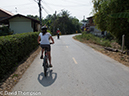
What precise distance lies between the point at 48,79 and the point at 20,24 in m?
24.0

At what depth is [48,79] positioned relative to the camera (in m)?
5.29

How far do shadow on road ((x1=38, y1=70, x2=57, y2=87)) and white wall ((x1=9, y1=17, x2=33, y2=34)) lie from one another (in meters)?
22.9

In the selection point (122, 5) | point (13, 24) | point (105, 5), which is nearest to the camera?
point (122, 5)

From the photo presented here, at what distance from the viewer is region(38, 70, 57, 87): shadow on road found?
4895mm

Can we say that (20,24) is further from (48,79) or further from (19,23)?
(48,79)

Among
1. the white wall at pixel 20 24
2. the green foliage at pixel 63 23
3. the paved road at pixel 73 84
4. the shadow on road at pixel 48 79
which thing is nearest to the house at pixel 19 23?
the white wall at pixel 20 24

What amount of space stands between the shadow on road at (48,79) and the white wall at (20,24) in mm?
22901

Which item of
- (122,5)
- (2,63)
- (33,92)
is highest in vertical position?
(122,5)

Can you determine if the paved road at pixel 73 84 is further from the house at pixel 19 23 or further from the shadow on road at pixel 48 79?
the house at pixel 19 23

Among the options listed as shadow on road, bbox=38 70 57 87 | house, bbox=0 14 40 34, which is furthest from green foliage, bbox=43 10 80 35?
shadow on road, bbox=38 70 57 87

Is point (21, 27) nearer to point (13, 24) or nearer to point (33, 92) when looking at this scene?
point (13, 24)

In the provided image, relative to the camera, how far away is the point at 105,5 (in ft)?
52.1

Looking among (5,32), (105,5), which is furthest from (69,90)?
(5,32)

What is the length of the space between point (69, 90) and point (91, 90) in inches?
28.5
